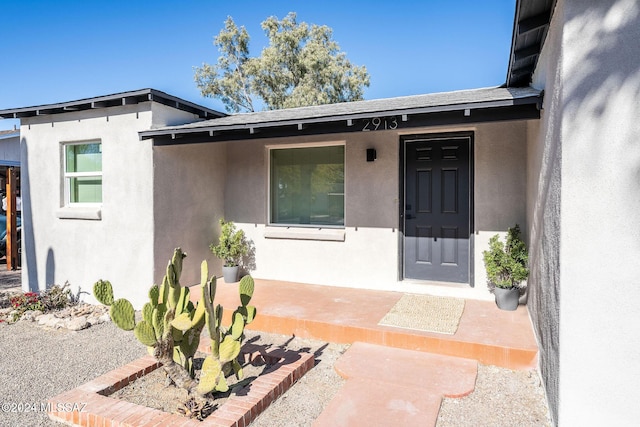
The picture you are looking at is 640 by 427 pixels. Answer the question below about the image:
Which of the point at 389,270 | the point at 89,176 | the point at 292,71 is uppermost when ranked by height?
the point at 292,71

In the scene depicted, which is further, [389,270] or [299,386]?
[389,270]

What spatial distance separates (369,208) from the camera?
260 inches

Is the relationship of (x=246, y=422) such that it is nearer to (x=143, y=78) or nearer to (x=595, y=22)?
(x=595, y=22)

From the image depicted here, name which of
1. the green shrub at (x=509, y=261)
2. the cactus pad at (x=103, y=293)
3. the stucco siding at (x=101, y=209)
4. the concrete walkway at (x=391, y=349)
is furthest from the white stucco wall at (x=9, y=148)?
the green shrub at (x=509, y=261)

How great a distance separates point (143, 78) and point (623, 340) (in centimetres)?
1824

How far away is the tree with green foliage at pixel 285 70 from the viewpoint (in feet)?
67.7

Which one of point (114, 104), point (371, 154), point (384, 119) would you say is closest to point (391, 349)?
point (384, 119)

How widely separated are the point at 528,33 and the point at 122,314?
472 centimetres

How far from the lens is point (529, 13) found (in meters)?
3.79

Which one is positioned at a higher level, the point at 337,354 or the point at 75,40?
the point at 75,40

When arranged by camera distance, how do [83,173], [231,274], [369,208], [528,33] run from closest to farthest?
[528,33], [369,208], [83,173], [231,274]

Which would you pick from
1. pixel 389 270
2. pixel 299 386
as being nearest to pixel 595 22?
pixel 299 386

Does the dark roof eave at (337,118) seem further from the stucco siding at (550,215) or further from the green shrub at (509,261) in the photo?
the green shrub at (509,261)

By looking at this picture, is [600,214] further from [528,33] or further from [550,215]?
[528,33]
